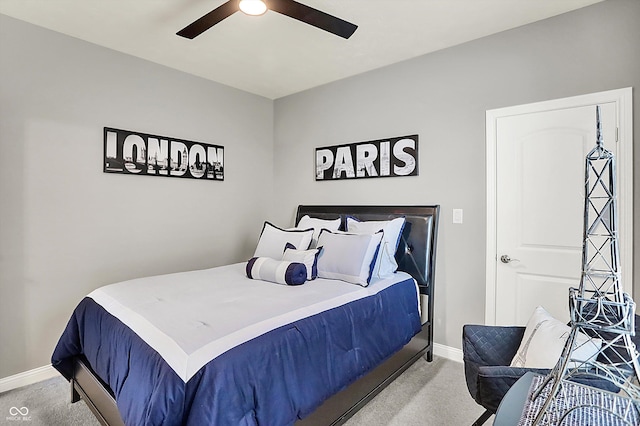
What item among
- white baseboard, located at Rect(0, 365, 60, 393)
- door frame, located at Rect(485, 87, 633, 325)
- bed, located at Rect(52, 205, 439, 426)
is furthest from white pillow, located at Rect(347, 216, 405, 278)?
white baseboard, located at Rect(0, 365, 60, 393)

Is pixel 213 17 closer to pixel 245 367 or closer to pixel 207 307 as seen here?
pixel 207 307

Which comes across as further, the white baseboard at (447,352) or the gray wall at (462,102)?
the white baseboard at (447,352)

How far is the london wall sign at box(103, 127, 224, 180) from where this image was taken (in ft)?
10.1

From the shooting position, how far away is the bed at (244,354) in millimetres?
1396

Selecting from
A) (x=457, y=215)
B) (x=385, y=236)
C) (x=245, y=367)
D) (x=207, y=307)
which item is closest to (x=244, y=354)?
(x=245, y=367)

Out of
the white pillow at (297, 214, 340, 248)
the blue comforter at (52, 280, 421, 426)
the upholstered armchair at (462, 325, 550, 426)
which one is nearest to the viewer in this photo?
the blue comforter at (52, 280, 421, 426)

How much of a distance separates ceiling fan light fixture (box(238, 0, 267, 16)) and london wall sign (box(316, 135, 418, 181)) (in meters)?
1.77

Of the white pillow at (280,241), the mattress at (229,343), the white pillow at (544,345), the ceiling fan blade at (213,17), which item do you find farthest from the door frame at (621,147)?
the ceiling fan blade at (213,17)

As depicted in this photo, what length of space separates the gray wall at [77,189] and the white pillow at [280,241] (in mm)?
960

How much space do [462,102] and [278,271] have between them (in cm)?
210

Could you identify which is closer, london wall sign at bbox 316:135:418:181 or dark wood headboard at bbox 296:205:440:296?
dark wood headboard at bbox 296:205:440:296

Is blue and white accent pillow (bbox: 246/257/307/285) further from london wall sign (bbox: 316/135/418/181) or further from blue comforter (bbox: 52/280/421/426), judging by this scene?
london wall sign (bbox: 316/135/418/181)

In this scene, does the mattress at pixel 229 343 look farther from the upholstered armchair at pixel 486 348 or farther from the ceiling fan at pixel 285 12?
the ceiling fan at pixel 285 12

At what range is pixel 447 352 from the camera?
3.05 meters
